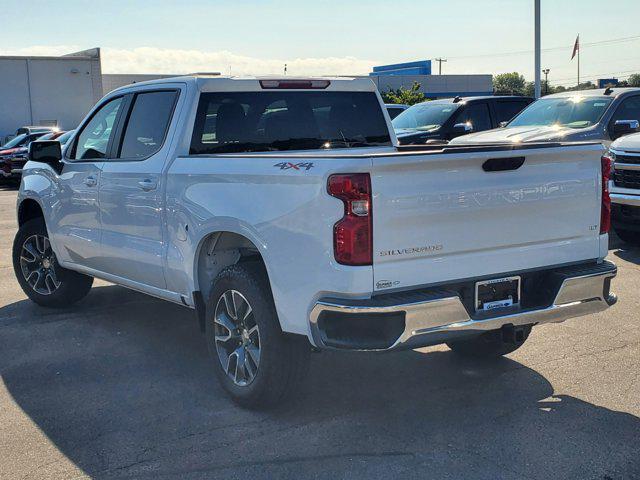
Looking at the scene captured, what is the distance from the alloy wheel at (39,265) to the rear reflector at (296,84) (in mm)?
2749

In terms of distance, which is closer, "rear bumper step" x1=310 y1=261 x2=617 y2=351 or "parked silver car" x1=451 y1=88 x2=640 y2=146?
"rear bumper step" x1=310 y1=261 x2=617 y2=351

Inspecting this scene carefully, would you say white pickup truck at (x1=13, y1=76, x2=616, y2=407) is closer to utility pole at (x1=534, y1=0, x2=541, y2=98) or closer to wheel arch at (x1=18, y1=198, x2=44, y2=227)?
wheel arch at (x1=18, y1=198, x2=44, y2=227)

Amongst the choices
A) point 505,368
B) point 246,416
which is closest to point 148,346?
point 246,416

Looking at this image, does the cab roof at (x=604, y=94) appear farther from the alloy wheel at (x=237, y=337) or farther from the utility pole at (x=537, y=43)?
the utility pole at (x=537, y=43)

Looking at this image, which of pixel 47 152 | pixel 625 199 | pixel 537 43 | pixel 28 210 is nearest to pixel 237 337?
pixel 47 152

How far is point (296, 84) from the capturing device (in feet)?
19.7

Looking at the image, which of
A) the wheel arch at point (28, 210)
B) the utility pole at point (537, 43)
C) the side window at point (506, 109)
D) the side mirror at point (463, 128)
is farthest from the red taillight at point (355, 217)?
the utility pole at point (537, 43)

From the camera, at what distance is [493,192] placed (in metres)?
4.42

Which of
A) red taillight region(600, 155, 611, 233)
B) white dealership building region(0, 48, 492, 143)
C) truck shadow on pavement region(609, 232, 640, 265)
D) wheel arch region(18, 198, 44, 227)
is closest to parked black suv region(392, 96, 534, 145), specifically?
truck shadow on pavement region(609, 232, 640, 265)

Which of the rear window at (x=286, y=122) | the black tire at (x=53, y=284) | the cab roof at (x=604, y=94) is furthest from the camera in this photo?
the cab roof at (x=604, y=94)

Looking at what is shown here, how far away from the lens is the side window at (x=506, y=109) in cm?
1507

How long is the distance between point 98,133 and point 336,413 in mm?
3221

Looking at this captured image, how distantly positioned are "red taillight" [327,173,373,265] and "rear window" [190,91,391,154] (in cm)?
181

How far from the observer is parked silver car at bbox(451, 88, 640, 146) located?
11211 mm
